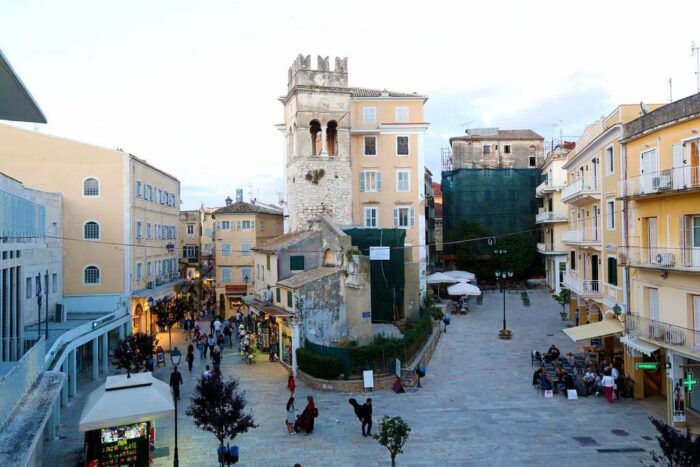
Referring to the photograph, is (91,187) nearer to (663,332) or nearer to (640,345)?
(640,345)

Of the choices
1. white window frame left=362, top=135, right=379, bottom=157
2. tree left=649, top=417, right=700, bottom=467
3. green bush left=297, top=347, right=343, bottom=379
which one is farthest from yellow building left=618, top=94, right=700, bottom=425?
white window frame left=362, top=135, right=379, bottom=157

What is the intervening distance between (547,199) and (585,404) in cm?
3738

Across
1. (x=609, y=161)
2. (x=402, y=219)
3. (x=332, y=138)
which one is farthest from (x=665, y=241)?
(x=332, y=138)

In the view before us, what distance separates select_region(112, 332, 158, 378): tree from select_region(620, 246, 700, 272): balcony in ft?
63.2

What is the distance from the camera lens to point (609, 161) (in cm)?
2530

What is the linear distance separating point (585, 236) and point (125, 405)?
951 inches

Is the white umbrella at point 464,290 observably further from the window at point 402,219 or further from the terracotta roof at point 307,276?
the terracotta roof at point 307,276

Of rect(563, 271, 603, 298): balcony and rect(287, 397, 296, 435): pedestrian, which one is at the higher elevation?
rect(563, 271, 603, 298): balcony

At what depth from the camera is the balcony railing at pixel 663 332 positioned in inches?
720

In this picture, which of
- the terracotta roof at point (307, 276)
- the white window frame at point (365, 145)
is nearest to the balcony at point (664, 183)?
the terracotta roof at point (307, 276)

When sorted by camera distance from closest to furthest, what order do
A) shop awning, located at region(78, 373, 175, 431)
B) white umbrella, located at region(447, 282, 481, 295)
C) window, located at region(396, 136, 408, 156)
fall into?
1. shop awning, located at region(78, 373, 175, 431)
2. white umbrella, located at region(447, 282, 481, 295)
3. window, located at region(396, 136, 408, 156)

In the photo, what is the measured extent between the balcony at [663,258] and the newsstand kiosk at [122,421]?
16.5 m

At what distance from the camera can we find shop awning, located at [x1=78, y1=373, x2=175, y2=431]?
13664mm

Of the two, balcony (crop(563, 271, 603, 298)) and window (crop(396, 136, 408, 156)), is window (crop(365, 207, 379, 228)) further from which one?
balcony (crop(563, 271, 603, 298))
